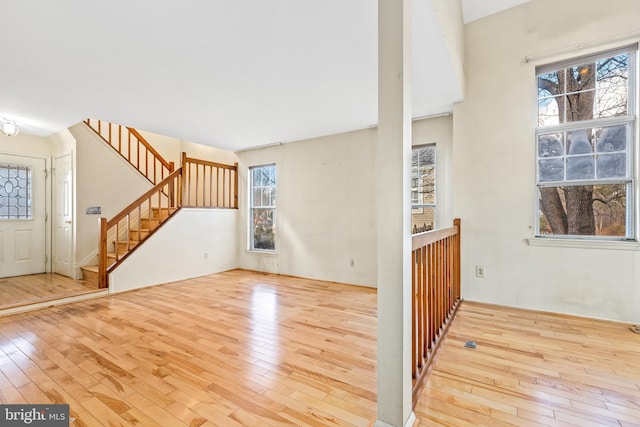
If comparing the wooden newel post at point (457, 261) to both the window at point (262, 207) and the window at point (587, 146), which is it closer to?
the window at point (587, 146)

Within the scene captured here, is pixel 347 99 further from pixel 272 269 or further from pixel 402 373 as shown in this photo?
pixel 272 269

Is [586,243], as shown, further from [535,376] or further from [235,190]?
[235,190]

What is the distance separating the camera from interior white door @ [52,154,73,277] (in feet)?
15.7

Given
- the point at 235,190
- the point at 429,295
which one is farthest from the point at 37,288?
the point at 429,295

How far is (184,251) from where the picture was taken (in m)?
5.07

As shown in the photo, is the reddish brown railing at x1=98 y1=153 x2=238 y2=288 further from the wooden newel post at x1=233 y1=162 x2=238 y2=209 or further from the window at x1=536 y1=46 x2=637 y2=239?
the window at x1=536 y1=46 x2=637 y2=239

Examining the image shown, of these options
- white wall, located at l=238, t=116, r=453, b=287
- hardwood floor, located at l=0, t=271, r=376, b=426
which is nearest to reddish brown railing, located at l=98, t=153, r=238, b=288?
hardwood floor, located at l=0, t=271, r=376, b=426

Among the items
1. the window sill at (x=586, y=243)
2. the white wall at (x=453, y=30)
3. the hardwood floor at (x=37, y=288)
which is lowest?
the hardwood floor at (x=37, y=288)

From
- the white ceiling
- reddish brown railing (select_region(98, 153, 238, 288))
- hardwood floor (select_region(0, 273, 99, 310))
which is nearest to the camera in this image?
the white ceiling

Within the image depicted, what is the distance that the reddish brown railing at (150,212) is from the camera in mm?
4121

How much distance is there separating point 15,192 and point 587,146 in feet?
26.4

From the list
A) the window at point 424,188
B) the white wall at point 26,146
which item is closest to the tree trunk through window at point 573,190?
the window at point 424,188

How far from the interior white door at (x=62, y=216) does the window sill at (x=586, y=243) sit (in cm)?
657

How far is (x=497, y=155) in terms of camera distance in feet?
11.0
